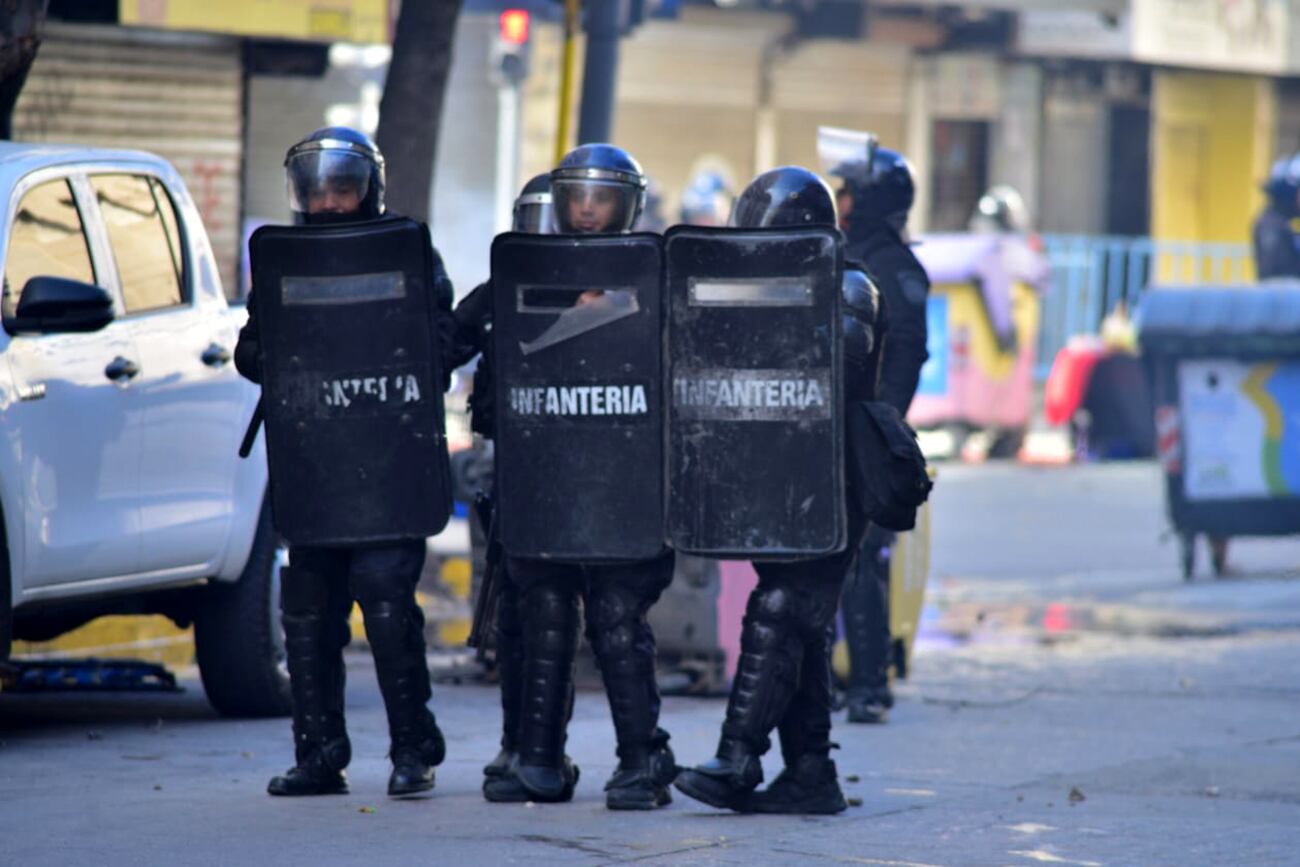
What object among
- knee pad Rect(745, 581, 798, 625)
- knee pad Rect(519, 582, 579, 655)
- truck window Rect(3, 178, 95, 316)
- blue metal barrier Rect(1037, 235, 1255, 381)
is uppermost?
truck window Rect(3, 178, 95, 316)

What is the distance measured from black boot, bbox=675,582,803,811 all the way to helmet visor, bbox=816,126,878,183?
8.93ft

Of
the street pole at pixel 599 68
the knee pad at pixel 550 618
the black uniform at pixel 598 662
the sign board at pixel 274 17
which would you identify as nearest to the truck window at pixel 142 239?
the black uniform at pixel 598 662

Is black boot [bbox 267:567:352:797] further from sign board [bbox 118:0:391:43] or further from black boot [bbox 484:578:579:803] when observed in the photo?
sign board [bbox 118:0:391:43]

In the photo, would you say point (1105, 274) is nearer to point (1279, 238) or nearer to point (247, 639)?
point (1279, 238)

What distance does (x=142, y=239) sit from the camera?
8.41m

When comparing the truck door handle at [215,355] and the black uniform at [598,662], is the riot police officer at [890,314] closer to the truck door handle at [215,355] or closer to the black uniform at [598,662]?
the truck door handle at [215,355]

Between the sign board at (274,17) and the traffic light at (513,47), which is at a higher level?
the sign board at (274,17)

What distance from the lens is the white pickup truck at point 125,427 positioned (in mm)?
7523

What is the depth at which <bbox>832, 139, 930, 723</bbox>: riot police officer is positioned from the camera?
29.1ft

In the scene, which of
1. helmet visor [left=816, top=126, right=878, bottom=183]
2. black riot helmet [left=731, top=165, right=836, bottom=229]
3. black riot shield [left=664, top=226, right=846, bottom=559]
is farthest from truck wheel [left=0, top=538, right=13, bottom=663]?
helmet visor [left=816, top=126, right=878, bottom=183]

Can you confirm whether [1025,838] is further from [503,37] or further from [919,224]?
[919,224]

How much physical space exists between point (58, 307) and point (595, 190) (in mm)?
1591

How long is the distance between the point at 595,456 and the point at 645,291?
41 cm

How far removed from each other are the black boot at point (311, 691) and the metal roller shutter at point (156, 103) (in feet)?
23.0
